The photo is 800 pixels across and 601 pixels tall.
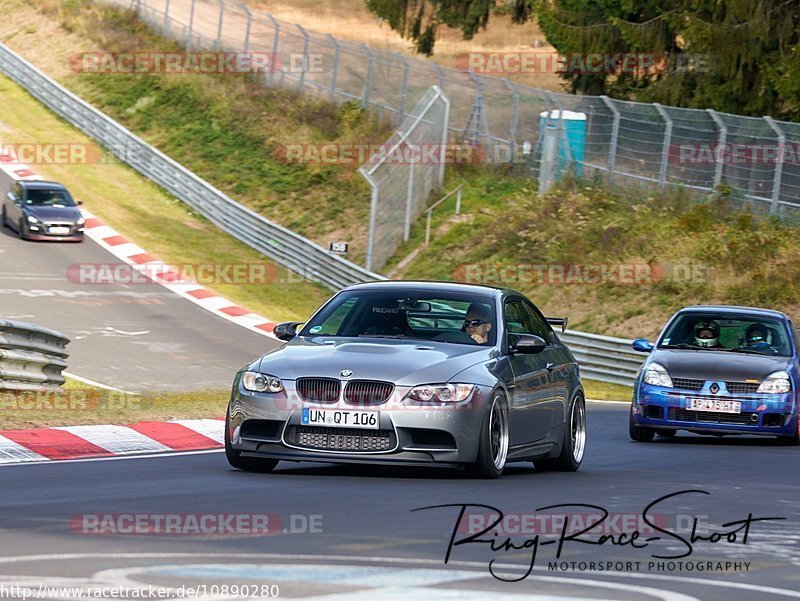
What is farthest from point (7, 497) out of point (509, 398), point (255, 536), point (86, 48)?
point (86, 48)

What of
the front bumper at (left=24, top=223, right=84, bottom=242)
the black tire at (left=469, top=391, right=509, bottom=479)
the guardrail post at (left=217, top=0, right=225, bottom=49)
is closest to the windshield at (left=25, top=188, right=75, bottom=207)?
the front bumper at (left=24, top=223, right=84, bottom=242)

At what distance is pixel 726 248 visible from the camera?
31297 mm

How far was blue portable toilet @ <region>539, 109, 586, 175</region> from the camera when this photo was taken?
35.3 m

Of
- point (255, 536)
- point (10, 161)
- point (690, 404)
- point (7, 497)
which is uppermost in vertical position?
point (255, 536)

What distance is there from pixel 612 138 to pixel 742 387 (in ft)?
60.3

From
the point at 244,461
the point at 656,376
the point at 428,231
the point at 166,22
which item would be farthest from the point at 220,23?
the point at 244,461

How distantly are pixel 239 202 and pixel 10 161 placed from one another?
6.86m

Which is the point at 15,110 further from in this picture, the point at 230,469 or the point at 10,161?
the point at 230,469

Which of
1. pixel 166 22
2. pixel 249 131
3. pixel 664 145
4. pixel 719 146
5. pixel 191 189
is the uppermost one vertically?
pixel 719 146

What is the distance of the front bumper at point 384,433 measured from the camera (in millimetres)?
10523

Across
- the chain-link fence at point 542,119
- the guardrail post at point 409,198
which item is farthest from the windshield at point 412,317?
the guardrail post at point 409,198

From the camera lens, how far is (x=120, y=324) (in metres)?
29.7

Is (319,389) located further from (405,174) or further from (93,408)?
(405,174)

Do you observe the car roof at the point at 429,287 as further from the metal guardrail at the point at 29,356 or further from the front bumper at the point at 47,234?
the front bumper at the point at 47,234
